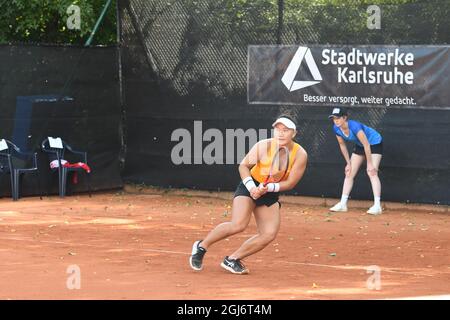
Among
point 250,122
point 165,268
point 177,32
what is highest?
point 177,32

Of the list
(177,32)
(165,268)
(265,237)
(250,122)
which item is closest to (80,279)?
(165,268)

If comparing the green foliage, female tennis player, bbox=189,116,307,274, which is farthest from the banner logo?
female tennis player, bbox=189,116,307,274

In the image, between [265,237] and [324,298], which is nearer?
[324,298]

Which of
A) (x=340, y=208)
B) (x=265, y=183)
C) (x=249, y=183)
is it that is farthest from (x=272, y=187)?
(x=340, y=208)

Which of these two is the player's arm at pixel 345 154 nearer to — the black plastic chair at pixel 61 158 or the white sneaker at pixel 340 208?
the white sneaker at pixel 340 208

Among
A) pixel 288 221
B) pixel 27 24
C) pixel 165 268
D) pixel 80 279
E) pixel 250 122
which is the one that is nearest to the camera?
pixel 80 279

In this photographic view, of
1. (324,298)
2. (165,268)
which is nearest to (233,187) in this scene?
(165,268)

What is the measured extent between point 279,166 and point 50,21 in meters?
10.7

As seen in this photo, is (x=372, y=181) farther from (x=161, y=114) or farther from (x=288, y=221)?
(x=161, y=114)

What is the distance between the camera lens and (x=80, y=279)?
9.48 m

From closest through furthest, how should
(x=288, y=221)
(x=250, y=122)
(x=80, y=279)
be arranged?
(x=80, y=279) → (x=288, y=221) → (x=250, y=122)

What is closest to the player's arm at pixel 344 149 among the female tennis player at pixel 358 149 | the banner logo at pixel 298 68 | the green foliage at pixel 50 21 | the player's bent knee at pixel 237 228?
the female tennis player at pixel 358 149
